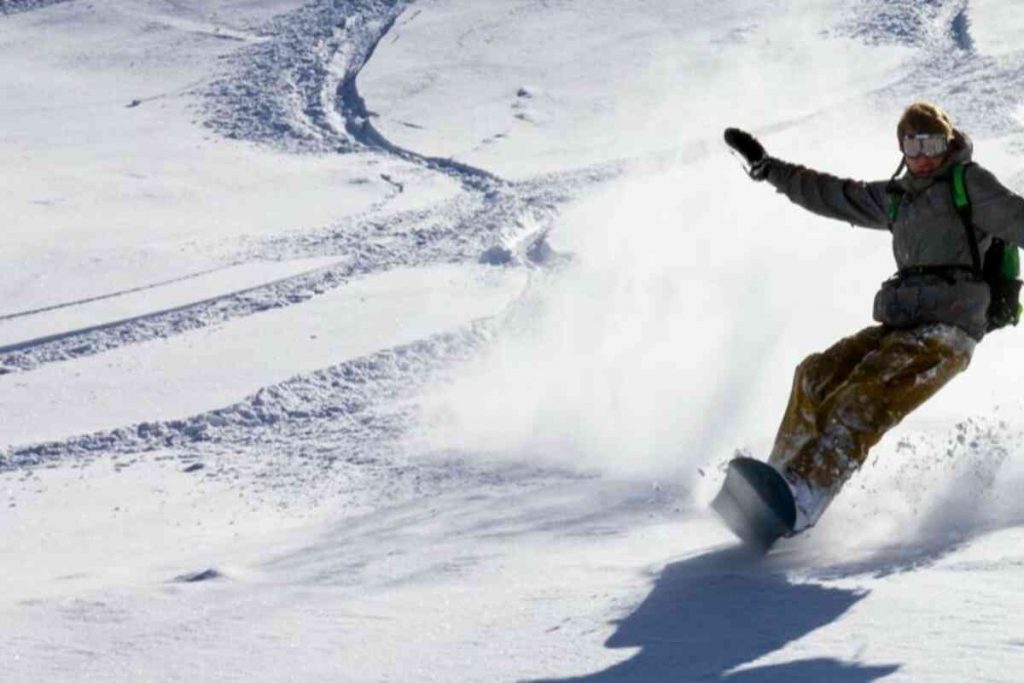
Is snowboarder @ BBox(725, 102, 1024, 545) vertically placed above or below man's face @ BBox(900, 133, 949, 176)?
below

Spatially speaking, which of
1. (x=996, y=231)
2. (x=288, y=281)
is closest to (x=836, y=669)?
(x=996, y=231)

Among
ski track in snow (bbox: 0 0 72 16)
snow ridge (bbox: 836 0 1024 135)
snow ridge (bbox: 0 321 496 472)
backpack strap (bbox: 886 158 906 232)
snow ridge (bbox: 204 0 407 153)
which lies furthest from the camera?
ski track in snow (bbox: 0 0 72 16)

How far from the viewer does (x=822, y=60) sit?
57.1ft

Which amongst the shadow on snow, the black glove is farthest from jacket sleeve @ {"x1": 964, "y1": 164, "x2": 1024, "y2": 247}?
the shadow on snow

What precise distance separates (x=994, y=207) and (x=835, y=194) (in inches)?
29.8

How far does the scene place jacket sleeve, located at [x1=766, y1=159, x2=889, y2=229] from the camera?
6.74 meters

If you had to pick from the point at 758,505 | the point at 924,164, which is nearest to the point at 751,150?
the point at 924,164

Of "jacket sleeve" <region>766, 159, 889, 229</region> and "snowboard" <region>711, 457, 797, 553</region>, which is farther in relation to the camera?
"jacket sleeve" <region>766, 159, 889, 229</region>

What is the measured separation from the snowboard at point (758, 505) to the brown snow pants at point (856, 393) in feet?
0.59

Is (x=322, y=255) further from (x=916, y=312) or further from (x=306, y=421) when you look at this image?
(x=916, y=312)

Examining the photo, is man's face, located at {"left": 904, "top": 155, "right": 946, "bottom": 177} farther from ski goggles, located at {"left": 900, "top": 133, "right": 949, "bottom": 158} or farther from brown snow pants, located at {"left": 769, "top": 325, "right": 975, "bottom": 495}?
brown snow pants, located at {"left": 769, "top": 325, "right": 975, "bottom": 495}

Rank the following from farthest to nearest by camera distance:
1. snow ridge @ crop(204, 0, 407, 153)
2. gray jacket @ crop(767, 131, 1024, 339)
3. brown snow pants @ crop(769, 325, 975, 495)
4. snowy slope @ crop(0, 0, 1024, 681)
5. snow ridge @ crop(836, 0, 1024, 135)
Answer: snow ridge @ crop(204, 0, 407, 153) → snow ridge @ crop(836, 0, 1024, 135) → gray jacket @ crop(767, 131, 1024, 339) → brown snow pants @ crop(769, 325, 975, 495) → snowy slope @ crop(0, 0, 1024, 681)

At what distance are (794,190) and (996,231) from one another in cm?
95

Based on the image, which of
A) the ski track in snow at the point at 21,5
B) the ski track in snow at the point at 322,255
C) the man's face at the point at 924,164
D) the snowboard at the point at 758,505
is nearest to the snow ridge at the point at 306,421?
the ski track in snow at the point at 322,255
